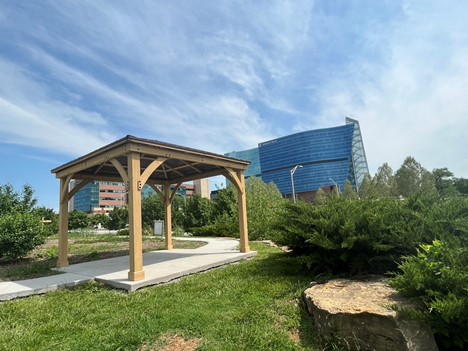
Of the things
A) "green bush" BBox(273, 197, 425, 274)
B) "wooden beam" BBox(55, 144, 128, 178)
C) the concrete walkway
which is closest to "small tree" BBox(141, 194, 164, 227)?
the concrete walkway

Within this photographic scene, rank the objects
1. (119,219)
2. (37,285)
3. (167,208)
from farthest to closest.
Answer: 1. (119,219)
2. (167,208)
3. (37,285)

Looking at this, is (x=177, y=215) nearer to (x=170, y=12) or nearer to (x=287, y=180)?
(x=170, y=12)

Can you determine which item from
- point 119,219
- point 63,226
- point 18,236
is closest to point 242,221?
point 63,226

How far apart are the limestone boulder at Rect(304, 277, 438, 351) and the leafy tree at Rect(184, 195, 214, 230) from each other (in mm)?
16884

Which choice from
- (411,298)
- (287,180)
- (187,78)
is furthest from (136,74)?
(287,180)

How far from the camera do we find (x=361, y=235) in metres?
4.23

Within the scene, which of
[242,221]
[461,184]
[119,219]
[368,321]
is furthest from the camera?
[461,184]

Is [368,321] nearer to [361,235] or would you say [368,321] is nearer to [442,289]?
[442,289]

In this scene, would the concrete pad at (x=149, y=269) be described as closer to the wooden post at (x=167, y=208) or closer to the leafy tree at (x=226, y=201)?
the wooden post at (x=167, y=208)

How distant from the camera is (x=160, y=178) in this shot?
9.63m

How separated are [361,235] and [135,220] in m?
3.93

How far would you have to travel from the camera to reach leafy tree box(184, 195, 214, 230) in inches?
793

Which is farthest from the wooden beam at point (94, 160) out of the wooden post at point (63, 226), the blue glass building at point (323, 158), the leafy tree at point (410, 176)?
the blue glass building at point (323, 158)

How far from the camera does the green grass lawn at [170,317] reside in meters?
2.95
